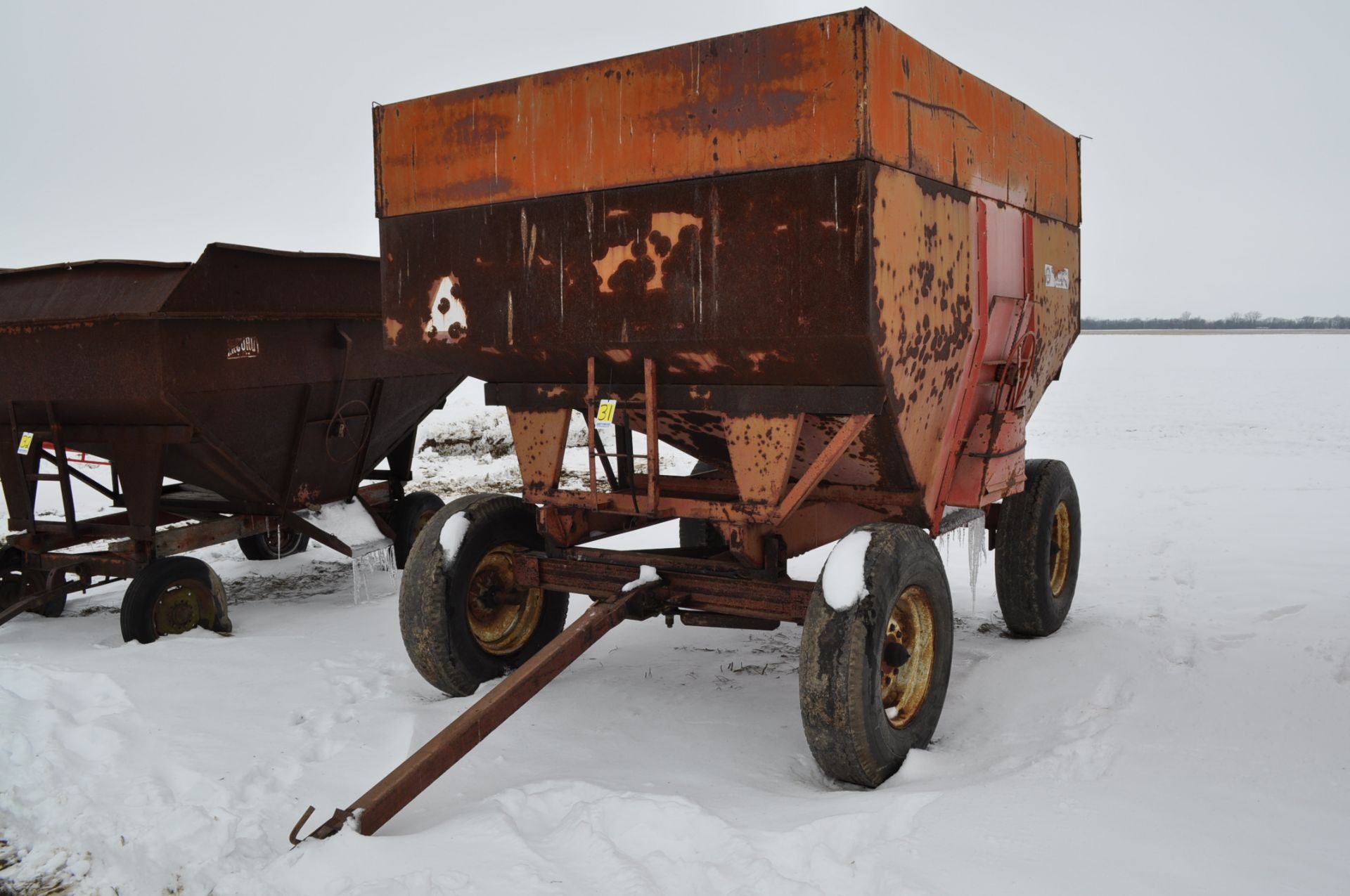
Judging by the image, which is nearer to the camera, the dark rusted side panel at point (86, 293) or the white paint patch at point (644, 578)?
the white paint patch at point (644, 578)

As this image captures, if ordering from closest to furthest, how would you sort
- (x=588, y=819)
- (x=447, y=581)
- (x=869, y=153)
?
1. (x=588, y=819)
2. (x=869, y=153)
3. (x=447, y=581)

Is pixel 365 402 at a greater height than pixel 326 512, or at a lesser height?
greater

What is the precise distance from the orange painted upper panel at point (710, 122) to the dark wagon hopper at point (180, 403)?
1.30m

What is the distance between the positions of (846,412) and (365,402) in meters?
4.32

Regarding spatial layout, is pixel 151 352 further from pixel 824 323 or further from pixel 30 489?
pixel 824 323

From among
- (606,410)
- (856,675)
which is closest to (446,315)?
(606,410)

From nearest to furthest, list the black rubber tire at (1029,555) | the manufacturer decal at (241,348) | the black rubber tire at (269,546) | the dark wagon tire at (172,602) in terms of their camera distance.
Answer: the black rubber tire at (1029,555), the dark wagon tire at (172,602), the manufacturer decal at (241,348), the black rubber tire at (269,546)

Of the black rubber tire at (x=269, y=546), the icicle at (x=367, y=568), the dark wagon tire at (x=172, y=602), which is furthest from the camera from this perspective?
the black rubber tire at (x=269, y=546)

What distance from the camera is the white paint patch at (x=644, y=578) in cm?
440

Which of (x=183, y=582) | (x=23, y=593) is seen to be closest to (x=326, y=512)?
(x=183, y=582)

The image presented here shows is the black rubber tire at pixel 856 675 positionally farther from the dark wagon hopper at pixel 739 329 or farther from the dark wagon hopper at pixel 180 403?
the dark wagon hopper at pixel 180 403

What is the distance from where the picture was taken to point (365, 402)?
7254 millimetres

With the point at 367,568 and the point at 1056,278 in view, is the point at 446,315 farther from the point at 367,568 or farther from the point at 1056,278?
the point at 367,568

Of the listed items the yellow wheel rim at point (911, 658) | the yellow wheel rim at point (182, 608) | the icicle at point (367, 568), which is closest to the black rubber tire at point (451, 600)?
the yellow wheel rim at point (911, 658)
